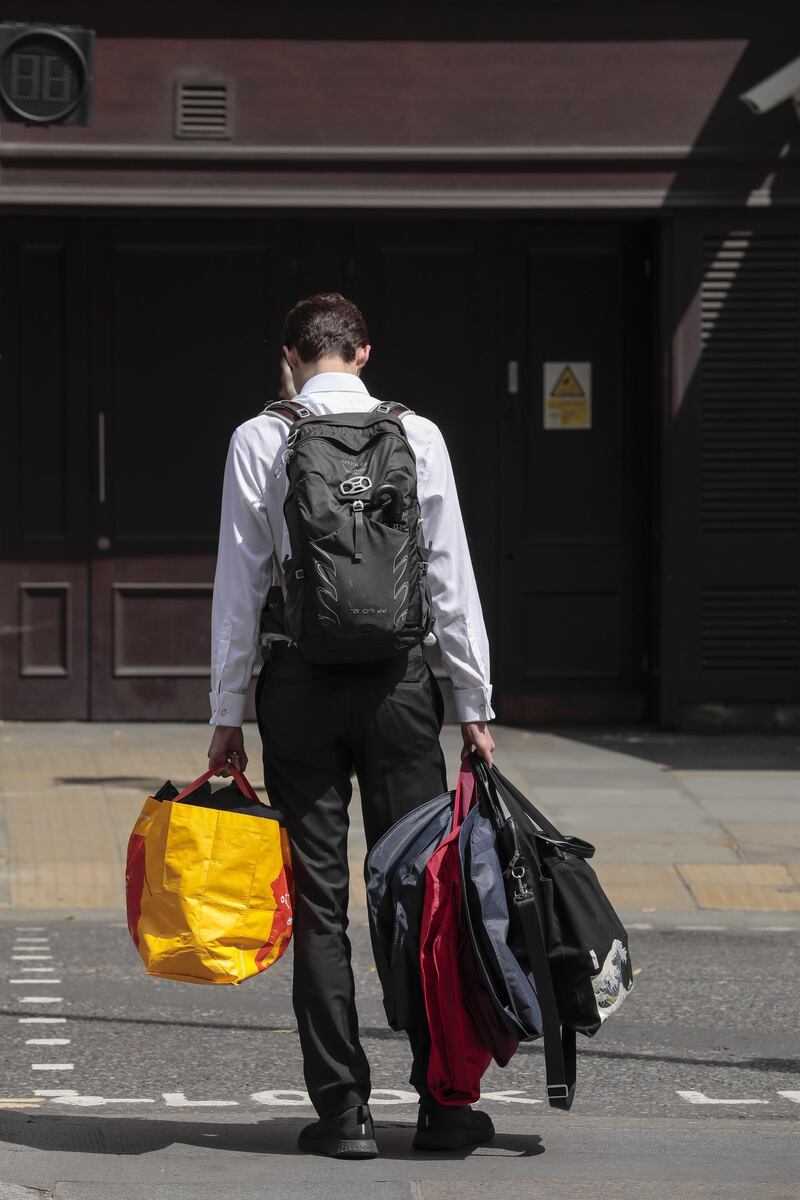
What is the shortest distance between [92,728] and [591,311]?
400 cm

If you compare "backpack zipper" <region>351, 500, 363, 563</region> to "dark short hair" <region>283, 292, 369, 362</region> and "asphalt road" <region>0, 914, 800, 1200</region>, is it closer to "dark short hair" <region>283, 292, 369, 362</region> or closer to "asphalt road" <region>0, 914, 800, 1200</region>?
"dark short hair" <region>283, 292, 369, 362</region>

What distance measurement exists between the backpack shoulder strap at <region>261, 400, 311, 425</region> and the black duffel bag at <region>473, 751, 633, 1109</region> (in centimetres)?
95

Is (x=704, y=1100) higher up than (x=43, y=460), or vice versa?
(x=43, y=460)

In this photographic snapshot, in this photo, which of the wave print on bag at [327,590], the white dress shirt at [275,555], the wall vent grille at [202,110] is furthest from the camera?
the wall vent grille at [202,110]

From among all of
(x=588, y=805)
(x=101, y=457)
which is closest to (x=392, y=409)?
(x=588, y=805)

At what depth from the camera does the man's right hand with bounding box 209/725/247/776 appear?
4637 mm

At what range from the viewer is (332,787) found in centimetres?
464

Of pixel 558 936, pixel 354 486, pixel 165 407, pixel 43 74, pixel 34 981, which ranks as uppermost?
pixel 43 74

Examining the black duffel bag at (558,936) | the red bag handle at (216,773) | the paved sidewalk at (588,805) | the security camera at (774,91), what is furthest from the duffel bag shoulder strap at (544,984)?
Answer: the security camera at (774,91)

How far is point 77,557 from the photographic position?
12.4 m

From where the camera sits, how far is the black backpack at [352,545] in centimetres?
441

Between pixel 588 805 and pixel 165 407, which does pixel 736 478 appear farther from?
pixel 165 407

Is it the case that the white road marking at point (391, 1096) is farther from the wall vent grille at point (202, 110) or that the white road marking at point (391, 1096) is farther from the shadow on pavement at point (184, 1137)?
the wall vent grille at point (202, 110)

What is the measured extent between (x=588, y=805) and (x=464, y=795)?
523 centimetres
